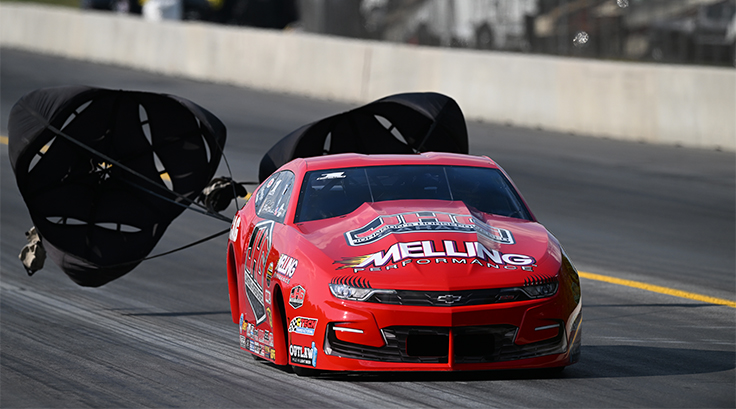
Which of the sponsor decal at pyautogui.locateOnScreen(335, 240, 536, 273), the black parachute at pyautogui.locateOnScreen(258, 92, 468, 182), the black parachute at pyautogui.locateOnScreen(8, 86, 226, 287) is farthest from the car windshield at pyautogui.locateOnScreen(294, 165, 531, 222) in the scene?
the black parachute at pyautogui.locateOnScreen(8, 86, 226, 287)

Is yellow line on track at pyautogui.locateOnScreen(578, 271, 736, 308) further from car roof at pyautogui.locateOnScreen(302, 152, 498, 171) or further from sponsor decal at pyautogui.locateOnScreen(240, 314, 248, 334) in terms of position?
sponsor decal at pyautogui.locateOnScreen(240, 314, 248, 334)

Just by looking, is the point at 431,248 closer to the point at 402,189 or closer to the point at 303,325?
the point at 303,325

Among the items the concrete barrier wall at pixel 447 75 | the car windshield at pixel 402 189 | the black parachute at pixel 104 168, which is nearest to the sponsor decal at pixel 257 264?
the car windshield at pixel 402 189

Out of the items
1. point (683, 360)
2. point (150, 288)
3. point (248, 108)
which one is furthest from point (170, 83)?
point (683, 360)

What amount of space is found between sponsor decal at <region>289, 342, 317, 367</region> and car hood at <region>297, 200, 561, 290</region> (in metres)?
0.48

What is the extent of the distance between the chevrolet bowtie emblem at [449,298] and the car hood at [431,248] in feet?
0.15

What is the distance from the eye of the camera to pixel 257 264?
7.75 m

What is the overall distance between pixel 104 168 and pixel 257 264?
4.03m

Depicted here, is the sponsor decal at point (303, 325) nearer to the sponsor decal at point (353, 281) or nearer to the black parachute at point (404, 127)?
the sponsor decal at point (353, 281)

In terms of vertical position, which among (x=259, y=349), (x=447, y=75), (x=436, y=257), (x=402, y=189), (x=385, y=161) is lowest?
(x=447, y=75)

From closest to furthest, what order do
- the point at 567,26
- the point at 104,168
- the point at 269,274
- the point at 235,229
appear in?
1. the point at 269,274
2. the point at 235,229
3. the point at 104,168
4. the point at 567,26

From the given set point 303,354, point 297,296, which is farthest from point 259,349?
point 297,296

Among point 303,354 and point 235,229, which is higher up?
point 235,229

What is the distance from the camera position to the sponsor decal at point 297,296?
6.96m
